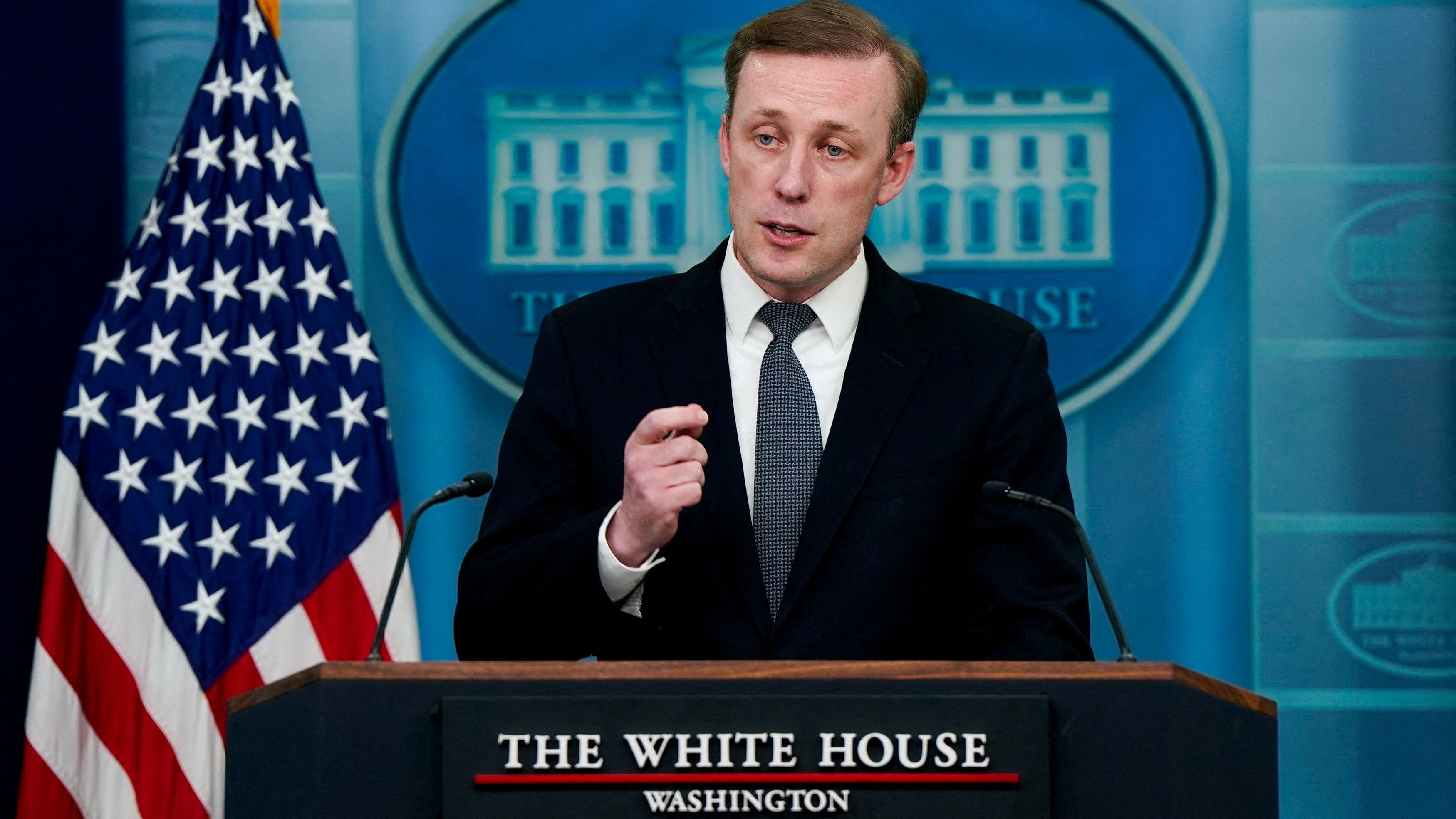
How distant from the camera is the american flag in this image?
348 centimetres

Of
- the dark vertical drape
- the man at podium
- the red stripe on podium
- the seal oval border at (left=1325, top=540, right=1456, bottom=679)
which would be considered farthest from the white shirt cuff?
the seal oval border at (left=1325, top=540, right=1456, bottom=679)

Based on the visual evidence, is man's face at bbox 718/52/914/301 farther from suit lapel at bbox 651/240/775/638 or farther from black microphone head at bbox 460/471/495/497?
black microphone head at bbox 460/471/495/497

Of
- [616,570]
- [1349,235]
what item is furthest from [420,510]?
[1349,235]

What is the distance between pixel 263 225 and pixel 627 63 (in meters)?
1.05

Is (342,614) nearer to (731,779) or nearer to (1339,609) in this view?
(731,779)

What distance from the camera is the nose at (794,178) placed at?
2.11 m

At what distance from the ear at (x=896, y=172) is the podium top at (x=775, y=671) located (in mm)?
933

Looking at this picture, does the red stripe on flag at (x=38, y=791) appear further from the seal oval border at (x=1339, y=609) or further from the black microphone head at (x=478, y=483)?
the seal oval border at (x=1339, y=609)

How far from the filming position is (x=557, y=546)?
1855 millimetres

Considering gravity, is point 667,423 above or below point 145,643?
above

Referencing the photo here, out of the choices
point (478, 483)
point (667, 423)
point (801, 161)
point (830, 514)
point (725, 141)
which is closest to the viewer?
point (667, 423)

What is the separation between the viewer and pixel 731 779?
4.81 ft

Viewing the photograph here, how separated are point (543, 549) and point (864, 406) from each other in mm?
508

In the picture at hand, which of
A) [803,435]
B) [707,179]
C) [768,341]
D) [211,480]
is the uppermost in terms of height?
[707,179]
